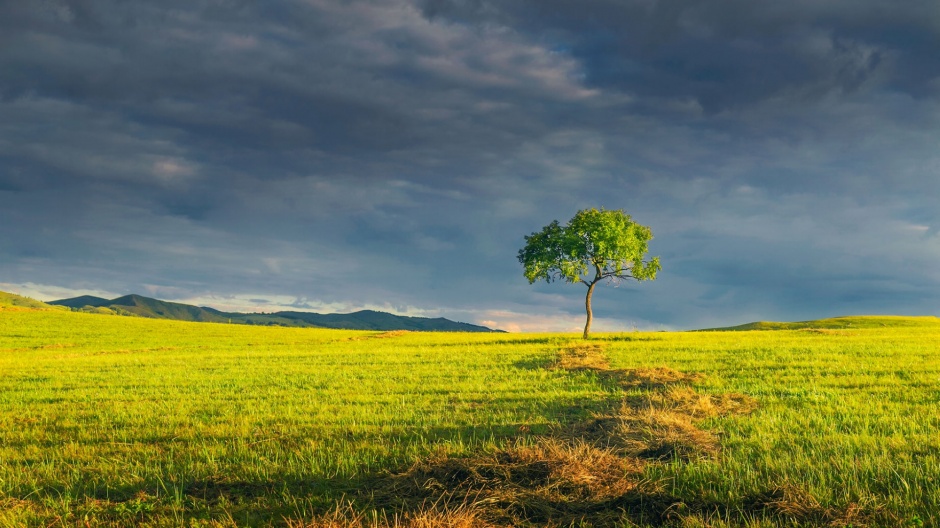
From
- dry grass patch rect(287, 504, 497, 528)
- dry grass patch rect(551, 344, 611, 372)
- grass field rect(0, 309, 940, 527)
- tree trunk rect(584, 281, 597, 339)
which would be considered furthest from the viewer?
tree trunk rect(584, 281, 597, 339)

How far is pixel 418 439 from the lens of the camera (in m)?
11.9

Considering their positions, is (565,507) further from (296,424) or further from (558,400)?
(558,400)

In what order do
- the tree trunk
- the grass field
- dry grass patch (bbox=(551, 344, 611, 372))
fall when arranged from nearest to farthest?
the grass field → dry grass patch (bbox=(551, 344, 611, 372)) → the tree trunk

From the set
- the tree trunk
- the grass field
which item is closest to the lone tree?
the tree trunk

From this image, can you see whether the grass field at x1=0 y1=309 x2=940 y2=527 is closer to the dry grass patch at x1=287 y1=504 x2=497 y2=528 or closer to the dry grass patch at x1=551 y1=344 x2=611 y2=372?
the dry grass patch at x1=287 y1=504 x2=497 y2=528

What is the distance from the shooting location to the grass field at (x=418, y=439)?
7.66m

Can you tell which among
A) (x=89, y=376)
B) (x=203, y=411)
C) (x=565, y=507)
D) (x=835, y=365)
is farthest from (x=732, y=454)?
(x=89, y=376)

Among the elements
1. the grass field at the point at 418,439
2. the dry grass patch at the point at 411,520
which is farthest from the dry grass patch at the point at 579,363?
the dry grass patch at the point at 411,520

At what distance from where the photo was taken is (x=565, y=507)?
25.1ft

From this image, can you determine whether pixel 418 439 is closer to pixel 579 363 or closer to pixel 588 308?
pixel 579 363

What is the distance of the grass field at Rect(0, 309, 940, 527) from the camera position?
25.1 ft

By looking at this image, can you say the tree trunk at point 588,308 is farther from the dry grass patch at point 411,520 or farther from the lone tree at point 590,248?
the dry grass patch at point 411,520

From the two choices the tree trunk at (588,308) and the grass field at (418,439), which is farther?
the tree trunk at (588,308)

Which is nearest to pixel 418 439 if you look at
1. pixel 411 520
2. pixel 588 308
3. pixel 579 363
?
pixel 411 520
